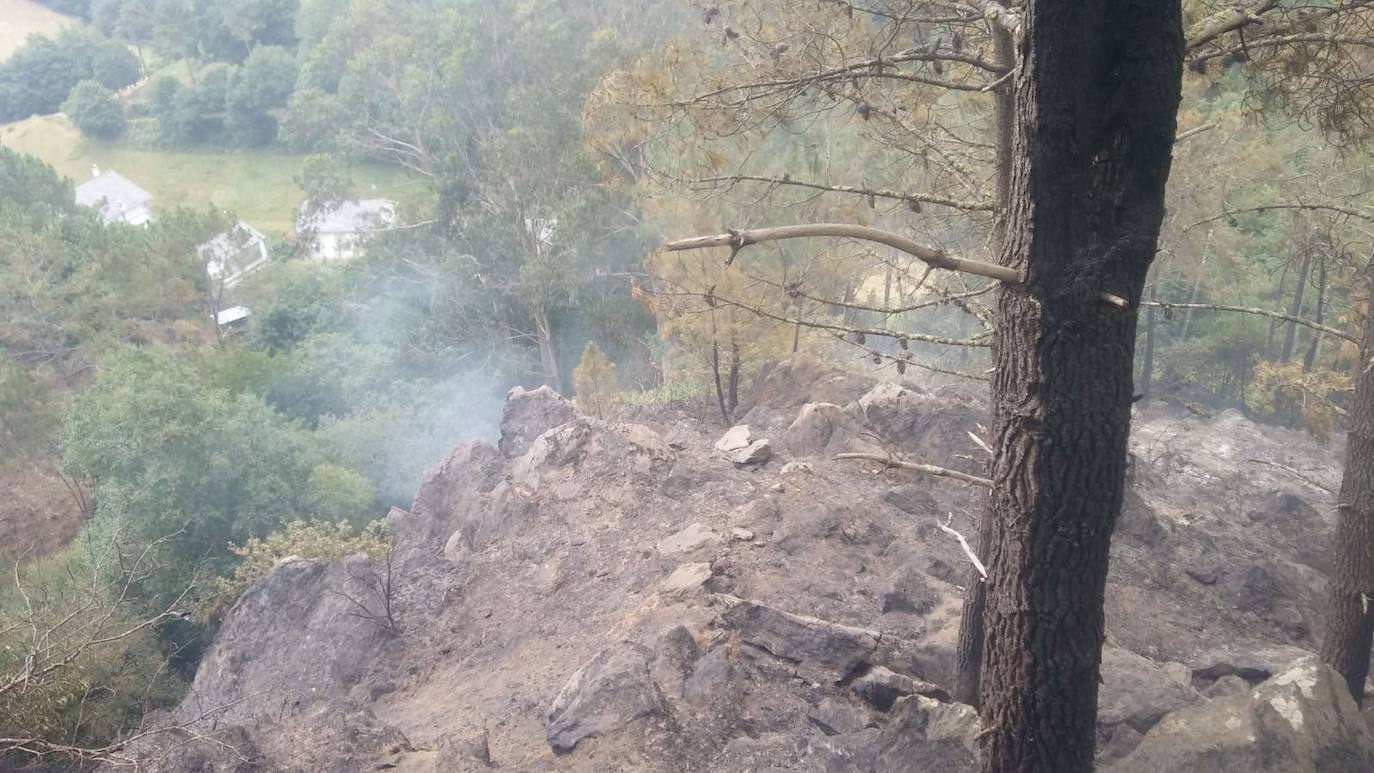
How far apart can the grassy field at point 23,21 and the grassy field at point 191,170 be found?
380 inches

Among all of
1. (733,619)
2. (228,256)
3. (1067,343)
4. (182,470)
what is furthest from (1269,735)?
(228,256)

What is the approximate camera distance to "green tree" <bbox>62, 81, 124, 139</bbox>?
1583 inches

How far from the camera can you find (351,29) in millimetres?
34125

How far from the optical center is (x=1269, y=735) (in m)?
4.49

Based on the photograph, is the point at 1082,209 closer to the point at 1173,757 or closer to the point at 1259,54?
the point at 1259,54

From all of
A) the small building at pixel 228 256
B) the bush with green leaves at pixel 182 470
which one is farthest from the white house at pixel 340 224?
the bush with green leaves at pixel 182 470

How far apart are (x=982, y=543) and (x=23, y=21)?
6458cm

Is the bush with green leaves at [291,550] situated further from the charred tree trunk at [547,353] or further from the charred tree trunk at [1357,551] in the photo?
the charred tree trunk at [547,353]

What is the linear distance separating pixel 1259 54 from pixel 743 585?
498cm

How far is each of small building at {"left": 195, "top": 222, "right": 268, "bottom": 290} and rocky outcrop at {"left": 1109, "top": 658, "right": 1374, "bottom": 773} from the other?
27.0m

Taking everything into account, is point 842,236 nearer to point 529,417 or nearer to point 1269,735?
point 1269,735

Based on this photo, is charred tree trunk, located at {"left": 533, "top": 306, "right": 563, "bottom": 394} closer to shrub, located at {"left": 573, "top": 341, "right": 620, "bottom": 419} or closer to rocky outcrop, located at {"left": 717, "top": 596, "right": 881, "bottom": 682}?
shrub, located at {"left": 573, "top": 341, "right": 620, "bottom": 419}

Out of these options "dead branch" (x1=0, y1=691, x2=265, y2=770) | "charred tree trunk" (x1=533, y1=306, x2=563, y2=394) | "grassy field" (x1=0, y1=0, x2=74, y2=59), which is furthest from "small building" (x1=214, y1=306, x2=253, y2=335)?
"grassy field" (x1=0, y1=0, x2=74, y2=59)

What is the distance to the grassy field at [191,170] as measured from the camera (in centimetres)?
3812
